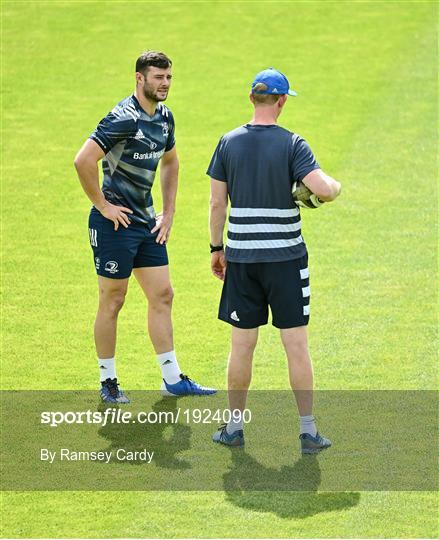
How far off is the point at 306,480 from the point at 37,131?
27.6 ft

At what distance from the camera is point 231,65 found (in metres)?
17.3

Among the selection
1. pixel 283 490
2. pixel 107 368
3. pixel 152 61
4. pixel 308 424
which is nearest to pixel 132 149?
pixel 152 61

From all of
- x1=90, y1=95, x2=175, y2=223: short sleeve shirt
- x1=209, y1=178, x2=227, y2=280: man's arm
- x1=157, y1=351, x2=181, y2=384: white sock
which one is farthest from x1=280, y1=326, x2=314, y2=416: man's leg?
x1=90, y1=95, x2=175, y2=223: short sleeve shirt

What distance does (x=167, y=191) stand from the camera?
9.56 meters

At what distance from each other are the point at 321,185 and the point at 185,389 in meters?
2.17

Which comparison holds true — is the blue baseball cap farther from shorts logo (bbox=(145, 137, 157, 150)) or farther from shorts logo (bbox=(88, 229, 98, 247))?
shorts logo (bbox=(88, 229, 98, 247))

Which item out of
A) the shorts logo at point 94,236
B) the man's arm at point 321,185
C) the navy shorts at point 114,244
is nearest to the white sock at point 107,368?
the navy shorts at point 114,244

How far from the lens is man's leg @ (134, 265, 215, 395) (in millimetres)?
9258

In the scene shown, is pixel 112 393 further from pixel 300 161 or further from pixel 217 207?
pixel 300 161

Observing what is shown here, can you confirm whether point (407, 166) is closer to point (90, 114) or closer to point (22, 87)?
point (90, 114)

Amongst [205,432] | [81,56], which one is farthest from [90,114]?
[205,432]

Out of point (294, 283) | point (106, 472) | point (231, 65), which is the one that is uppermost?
point (231, 65)
